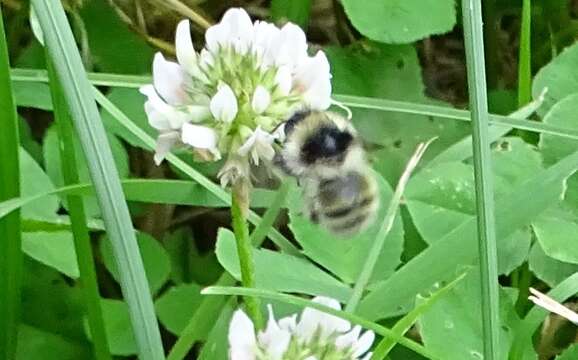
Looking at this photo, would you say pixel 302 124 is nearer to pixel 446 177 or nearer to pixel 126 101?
pixel 446 177

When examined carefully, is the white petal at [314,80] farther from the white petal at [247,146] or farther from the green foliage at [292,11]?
the green foliage at [292,11]

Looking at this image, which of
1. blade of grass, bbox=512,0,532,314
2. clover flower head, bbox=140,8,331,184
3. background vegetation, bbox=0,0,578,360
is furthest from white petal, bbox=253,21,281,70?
blade of grass, bbox=512,0,532,314

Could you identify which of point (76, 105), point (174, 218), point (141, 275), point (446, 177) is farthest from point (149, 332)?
point (174, 218)

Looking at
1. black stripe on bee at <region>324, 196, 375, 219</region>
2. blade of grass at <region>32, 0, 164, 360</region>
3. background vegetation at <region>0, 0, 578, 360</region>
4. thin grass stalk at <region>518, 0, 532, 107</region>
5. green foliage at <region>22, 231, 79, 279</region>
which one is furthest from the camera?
thin grass stalk at <region>518, 0, 532, 107</region>

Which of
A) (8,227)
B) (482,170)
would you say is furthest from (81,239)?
(482,170)

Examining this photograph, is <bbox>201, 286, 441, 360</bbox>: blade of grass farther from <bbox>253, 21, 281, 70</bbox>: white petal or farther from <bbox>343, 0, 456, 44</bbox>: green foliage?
<bbox>343, 0, 456, 44</bbox>: green foliage

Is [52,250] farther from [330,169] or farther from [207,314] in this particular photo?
[330,169]

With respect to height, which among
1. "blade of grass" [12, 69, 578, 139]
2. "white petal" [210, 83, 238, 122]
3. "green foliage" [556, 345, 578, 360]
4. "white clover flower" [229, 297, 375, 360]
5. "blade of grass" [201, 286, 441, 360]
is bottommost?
"green foliage" [556, 345, 578, 360]
